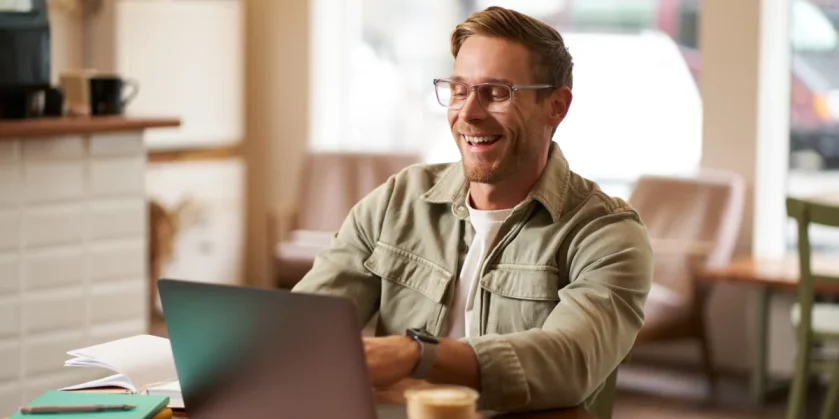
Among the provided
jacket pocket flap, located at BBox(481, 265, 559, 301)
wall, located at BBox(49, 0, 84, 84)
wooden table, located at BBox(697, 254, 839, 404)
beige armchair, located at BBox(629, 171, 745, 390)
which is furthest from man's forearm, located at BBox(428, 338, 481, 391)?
wall, located at BBox(49, 0, 84, 84)

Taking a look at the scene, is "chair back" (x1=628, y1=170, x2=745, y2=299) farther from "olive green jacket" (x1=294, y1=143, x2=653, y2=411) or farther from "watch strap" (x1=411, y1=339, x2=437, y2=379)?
"watch strap" (x1=411, y1=339, x2=437, y2=379)

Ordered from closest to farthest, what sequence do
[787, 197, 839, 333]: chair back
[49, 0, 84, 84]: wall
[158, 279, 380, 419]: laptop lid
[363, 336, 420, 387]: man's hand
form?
1. [158, 279, 380, 419]: laptop lid
2. [363, 336, 420, 387]: man's hand
3. [787, 197, 839, 333]: chair back
4. [49, 0, 84, 84]: wall

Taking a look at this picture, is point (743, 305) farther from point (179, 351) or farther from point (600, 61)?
point (179, 351)

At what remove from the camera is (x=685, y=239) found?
194 inches

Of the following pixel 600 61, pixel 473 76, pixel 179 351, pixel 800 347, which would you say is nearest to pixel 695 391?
pixel 800 347

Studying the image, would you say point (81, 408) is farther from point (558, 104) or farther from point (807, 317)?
point (807, 317)

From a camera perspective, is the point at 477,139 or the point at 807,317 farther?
the point at 807,317

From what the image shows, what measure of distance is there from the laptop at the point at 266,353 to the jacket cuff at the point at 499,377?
0.39ft

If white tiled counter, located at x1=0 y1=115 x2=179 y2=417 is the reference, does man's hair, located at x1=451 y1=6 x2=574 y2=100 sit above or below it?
above

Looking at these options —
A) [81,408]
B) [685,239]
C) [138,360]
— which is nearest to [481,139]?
[138,360]

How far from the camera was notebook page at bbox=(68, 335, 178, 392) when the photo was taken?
170cm

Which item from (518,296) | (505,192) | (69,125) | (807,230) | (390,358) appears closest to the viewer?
(390,358)

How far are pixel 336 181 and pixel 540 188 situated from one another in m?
3.83

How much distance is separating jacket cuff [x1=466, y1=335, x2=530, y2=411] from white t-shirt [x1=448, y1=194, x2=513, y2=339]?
0.38 metres
